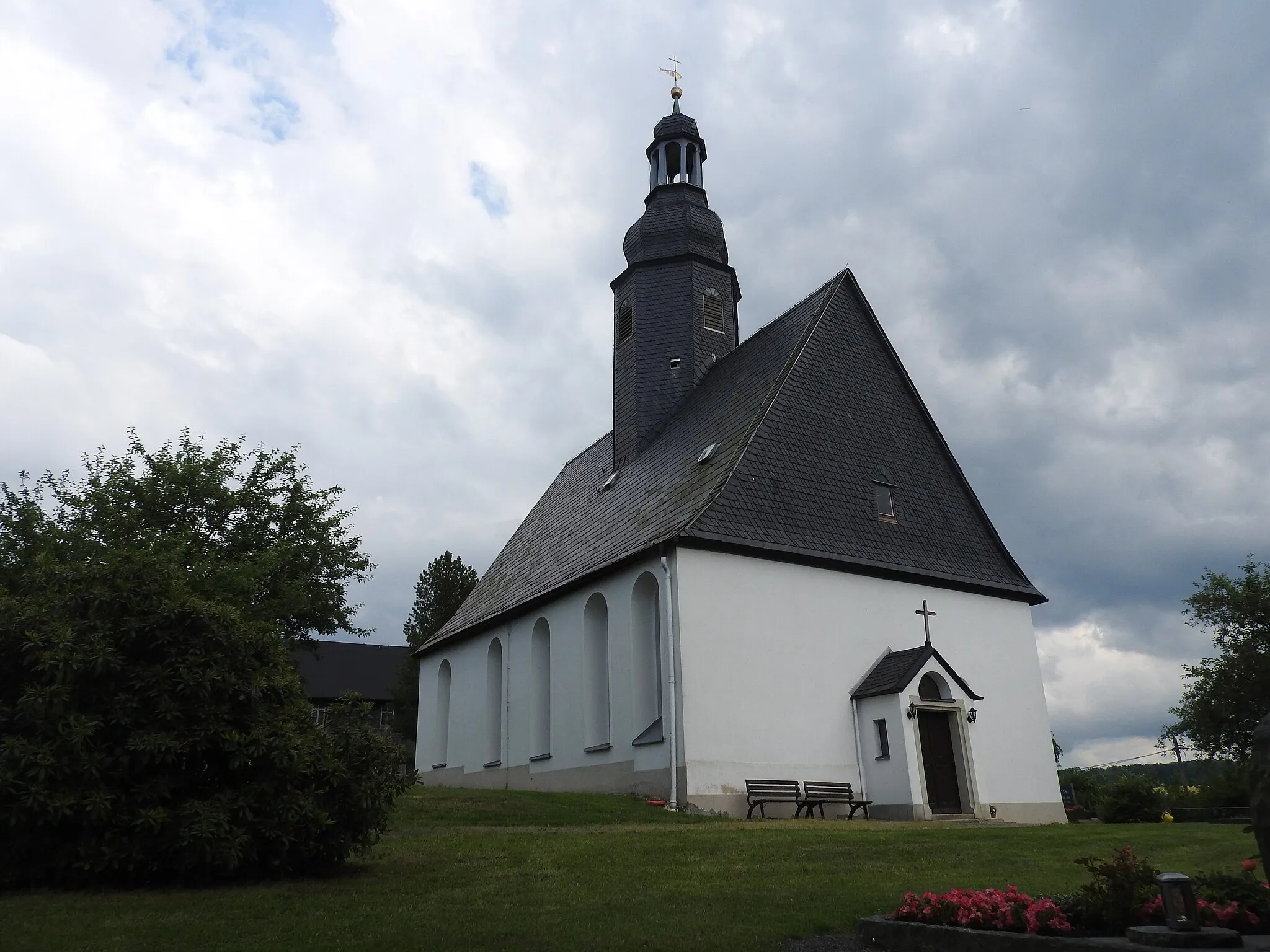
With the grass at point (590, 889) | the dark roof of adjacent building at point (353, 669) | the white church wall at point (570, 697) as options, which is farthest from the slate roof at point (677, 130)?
the dark roof of adjacent building at point (353, 669)

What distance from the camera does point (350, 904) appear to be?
7492 mm

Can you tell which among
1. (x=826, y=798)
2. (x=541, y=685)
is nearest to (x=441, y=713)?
(x=541, y=685)

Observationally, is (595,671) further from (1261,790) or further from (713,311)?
(1261,790)

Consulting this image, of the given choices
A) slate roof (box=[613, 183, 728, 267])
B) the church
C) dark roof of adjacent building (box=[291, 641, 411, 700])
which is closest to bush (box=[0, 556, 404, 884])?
the church

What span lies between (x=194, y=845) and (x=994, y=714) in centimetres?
1652

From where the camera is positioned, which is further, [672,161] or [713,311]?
[672,161]

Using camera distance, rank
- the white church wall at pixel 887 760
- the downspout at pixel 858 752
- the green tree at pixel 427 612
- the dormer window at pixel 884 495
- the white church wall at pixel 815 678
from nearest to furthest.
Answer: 1. the white church wall at pixel 815 678
2. the white church wall at pixel 887 760
3. the downspout at pixel 858 752
4. the dormer window at pixel 884 495
5. the green tree at pixel 427 612

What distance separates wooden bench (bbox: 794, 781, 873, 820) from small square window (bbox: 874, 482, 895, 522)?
569 centimetres

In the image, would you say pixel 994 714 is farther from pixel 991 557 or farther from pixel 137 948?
pixel 137 948

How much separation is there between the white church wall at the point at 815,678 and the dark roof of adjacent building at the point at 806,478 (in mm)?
534

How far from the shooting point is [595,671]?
68.8 ft

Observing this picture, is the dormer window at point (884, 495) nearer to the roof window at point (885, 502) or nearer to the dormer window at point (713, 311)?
the roof window at point (885, 502)

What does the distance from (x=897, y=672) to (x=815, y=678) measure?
5.01ft

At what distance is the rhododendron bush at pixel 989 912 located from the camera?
549 centimetres
